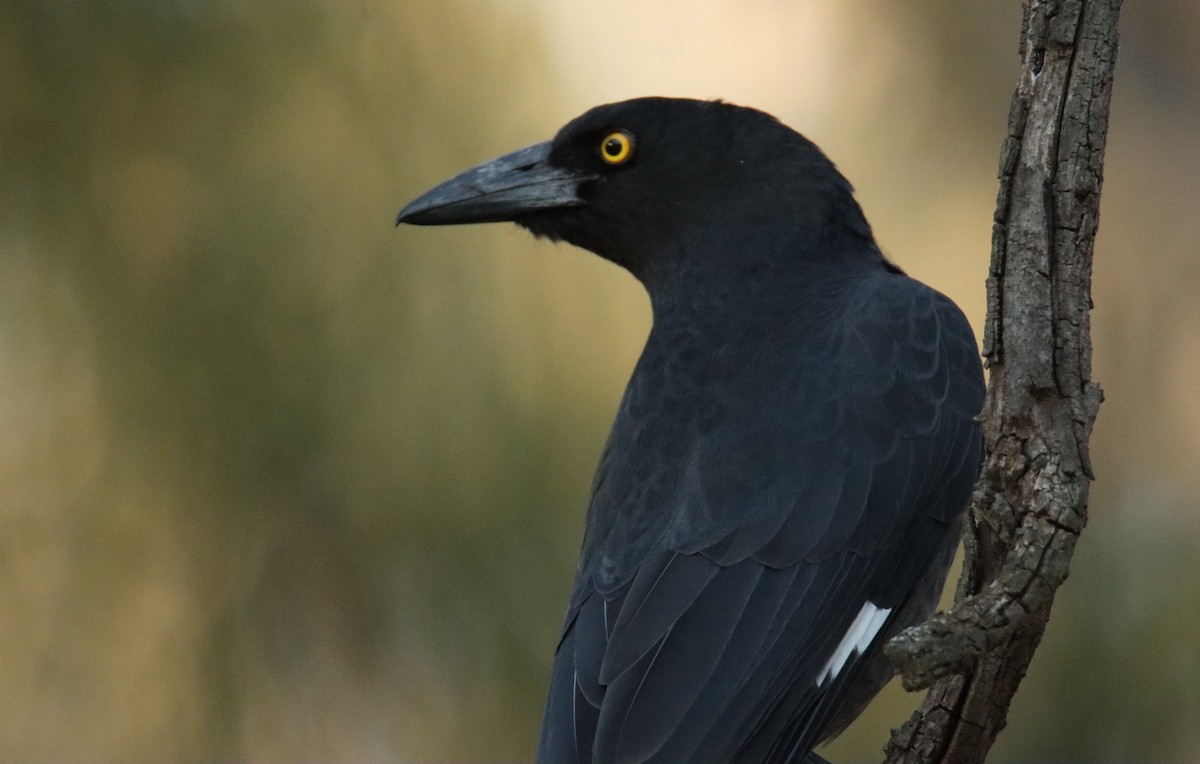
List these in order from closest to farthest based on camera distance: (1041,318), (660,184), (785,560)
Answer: (1041,318)
(785,560)
(660,184)

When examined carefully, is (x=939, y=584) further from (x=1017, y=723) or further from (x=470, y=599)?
(x=470, y=599)

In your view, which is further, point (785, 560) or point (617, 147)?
point (617, 147)

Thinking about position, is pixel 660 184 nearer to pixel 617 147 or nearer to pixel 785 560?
pixel 617 147

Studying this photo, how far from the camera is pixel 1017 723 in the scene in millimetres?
4039

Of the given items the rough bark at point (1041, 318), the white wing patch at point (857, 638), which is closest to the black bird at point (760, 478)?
the white wing patch at point (857, 638)

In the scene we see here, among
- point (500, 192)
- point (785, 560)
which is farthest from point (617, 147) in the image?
point (785, 560)

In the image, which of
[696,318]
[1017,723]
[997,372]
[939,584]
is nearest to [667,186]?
[696,318]

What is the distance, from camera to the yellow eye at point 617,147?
12.2ft

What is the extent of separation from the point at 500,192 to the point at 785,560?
124cm

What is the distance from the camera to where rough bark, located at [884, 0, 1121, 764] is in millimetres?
2408

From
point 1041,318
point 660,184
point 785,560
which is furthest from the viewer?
point 660,184

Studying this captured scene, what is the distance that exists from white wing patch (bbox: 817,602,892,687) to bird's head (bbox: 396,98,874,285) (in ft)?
3.18

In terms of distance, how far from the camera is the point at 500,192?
371 cm

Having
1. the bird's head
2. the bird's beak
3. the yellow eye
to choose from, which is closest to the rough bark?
the bird's head
